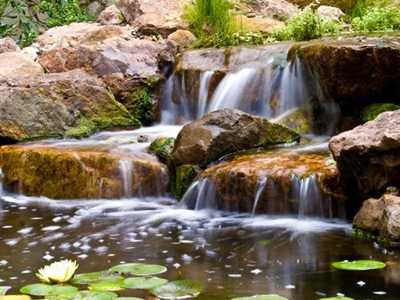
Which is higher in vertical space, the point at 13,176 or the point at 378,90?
the point at 378,90

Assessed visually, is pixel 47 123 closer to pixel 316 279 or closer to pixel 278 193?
pixel 278 193

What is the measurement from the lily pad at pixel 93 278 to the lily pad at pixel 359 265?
1378 millimetres

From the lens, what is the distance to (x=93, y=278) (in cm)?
376

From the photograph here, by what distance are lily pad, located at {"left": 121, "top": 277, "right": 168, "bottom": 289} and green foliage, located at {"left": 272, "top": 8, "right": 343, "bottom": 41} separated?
6.47 metres

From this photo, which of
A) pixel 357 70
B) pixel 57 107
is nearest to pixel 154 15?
pixel 57 107

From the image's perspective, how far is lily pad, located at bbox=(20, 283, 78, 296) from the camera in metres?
3.45

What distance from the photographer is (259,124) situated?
696 cm

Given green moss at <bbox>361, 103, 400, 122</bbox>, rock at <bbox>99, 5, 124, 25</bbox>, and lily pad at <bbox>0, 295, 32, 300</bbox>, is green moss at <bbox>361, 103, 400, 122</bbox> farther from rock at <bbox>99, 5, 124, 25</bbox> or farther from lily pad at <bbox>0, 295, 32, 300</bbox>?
rock at <bbox>99, 5, 124, 25</bbox>

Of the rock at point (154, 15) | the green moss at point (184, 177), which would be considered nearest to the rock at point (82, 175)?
the green moss at point (184, 177)

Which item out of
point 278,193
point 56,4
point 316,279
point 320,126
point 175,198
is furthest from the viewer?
point 56,4

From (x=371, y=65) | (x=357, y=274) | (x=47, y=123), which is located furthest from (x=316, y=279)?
(x=47, y=123)

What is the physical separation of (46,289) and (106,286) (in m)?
0.31

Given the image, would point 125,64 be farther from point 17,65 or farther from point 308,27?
point 308,27

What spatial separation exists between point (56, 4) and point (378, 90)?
9.42m
